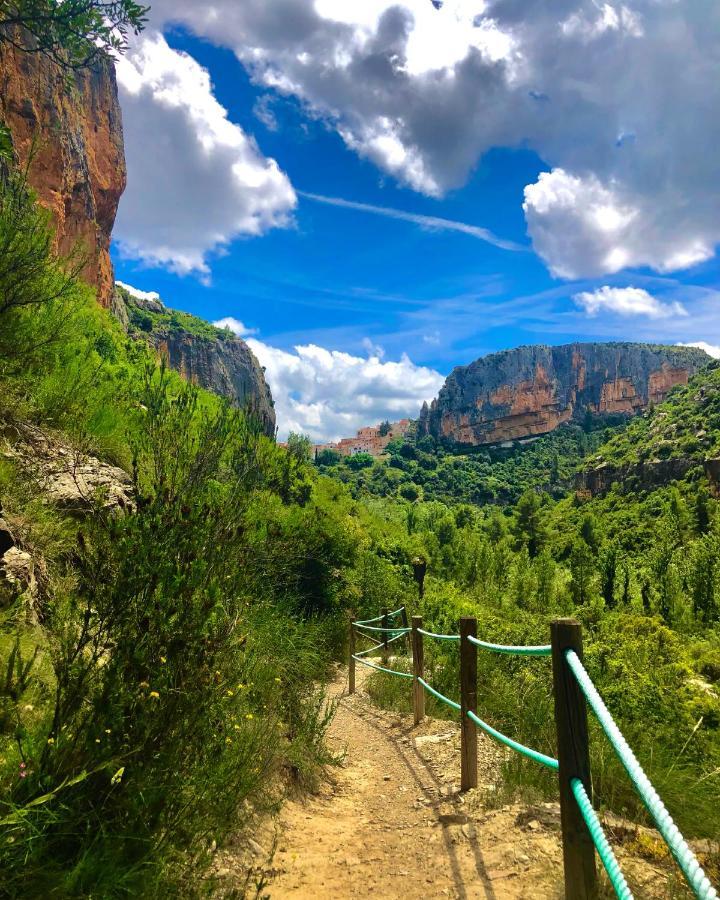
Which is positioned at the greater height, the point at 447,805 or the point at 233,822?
the point at 233,822

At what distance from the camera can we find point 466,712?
141 inches

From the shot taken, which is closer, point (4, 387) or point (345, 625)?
point (4, 387)

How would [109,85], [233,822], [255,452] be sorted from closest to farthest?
[233,822] < [255,452] < [109,85]

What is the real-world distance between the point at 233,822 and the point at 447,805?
5.32ft

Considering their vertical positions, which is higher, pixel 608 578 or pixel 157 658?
pixel 157 658

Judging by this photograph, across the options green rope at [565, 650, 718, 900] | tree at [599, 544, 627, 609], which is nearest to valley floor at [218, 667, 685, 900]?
green rope at [565, 650, 718, 900]

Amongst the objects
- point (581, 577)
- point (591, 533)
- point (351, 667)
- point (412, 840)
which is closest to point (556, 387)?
point (591, 533)

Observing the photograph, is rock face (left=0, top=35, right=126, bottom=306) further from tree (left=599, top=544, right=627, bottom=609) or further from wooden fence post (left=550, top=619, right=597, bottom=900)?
tree (left=599, top=544, right=627, bottom=609)

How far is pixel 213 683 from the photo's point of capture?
223 centimetres

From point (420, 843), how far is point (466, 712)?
801mm

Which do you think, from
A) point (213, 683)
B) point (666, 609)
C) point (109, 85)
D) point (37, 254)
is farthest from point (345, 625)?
point (109, 85)

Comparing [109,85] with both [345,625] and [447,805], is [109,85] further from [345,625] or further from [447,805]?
[447,805]

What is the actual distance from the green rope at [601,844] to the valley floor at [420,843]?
2.32ft

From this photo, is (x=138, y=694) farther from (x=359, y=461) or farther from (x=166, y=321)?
(x=359, y=461)
